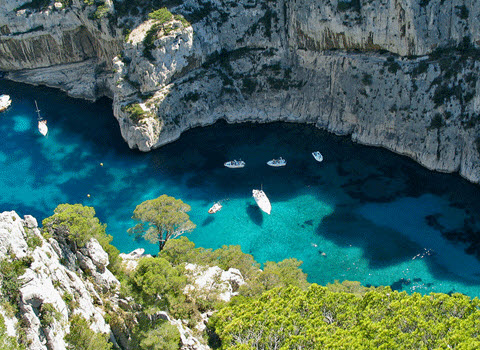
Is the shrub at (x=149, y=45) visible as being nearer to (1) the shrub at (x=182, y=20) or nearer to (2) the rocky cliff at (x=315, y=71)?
(2) the rocky cliff at (x=315, y=71)

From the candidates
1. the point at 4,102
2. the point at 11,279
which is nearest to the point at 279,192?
the point at 11,279

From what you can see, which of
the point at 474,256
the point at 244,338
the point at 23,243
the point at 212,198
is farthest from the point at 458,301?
the point at 212,198

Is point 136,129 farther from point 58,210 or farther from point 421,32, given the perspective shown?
point 421,32

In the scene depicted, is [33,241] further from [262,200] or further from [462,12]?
[462,12]

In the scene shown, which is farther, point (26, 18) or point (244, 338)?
point (26, 18)

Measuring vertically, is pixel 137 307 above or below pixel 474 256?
above

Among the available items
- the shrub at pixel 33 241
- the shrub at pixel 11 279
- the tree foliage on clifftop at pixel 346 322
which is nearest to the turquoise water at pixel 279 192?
the tree foliage on clifftop at pixel 346 322

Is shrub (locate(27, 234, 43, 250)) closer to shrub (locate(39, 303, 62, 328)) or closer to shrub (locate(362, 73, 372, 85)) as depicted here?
shrub (locate(39, 303, 62, 328))
